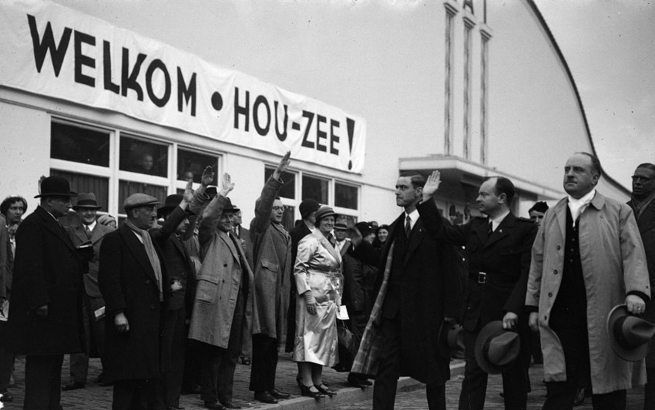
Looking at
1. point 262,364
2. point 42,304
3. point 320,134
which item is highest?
point 320,134

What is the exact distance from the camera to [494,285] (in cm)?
741

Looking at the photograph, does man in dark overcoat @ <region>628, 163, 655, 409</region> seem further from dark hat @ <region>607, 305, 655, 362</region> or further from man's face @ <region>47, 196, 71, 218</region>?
man's face @ <region>47, 196, 71, 218</region>

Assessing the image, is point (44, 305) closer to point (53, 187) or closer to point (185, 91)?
point (53, 187)

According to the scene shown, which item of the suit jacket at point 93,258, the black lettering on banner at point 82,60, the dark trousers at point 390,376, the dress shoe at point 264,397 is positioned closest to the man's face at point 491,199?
the dark trousers at point 390,376

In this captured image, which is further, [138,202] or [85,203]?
[85,203]

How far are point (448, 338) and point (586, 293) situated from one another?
5.12 ft

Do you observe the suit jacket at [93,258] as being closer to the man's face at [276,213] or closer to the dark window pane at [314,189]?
the man's face at [276,213]

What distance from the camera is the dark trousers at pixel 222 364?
28.5 feet

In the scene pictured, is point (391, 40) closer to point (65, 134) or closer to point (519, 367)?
point (65, 134)

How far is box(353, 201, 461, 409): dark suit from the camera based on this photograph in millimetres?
7301

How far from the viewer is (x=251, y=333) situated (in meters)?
9.04

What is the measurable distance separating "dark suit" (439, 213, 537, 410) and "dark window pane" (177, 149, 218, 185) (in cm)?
717

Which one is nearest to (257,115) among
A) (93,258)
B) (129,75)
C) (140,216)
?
(129,75)

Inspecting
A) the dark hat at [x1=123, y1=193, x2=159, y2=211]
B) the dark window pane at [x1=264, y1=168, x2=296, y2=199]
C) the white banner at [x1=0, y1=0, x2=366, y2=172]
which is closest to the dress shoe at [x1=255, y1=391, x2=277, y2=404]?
the dark hat at [x1=123, y1=193, x2=159, y2=211]
